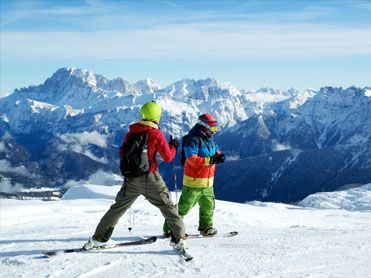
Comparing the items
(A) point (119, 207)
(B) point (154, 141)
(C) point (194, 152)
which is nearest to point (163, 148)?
(B) point (154, 141)

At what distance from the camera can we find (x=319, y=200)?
11962cm

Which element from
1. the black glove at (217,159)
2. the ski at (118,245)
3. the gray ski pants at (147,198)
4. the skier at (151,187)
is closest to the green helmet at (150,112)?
the skier at (151,187)

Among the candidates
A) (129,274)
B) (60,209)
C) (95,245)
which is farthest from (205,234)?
(60,209)

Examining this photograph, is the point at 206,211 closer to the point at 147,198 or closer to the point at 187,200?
the point at 187,200

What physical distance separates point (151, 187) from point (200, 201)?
2396mm

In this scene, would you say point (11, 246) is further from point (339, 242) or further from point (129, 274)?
point (339, 242)

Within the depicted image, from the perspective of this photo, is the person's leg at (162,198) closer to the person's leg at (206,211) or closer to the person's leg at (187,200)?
the person's leg at (187,200)

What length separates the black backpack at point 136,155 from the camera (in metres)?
9.29

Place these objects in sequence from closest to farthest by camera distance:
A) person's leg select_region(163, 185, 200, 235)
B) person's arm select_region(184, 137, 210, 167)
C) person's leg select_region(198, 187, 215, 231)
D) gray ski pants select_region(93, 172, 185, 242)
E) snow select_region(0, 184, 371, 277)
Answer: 1. snow select_region(0, 184, 371, 277)
2. gray ski pants select_region(93, 172, 185, 242)
3. person's arm select_region(184, 137, 210, 167)
4. person's leg select_region(163, 185, 200, 235)
5. person's leg select_region(198, 187, 215, 231)

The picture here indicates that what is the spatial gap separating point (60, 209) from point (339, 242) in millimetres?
14707

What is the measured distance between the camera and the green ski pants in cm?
1127

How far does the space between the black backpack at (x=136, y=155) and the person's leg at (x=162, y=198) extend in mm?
302

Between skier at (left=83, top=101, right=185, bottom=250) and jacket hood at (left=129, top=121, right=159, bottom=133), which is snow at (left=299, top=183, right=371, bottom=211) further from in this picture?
jacket hood at (left=129, top=121, right=159, bottom=133)

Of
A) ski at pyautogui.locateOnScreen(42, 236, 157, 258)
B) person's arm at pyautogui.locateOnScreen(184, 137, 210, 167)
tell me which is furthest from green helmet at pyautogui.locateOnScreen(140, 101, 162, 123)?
ski at pyautogui.locateOnScreen(42, 236, 157, 258)
